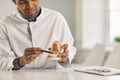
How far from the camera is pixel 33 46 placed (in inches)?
58.1

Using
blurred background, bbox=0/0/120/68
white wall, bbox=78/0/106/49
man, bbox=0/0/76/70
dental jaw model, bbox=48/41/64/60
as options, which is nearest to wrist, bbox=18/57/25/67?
man, bbox=0/0/76/70

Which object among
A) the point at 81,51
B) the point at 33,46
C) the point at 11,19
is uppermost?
the point at 11,19

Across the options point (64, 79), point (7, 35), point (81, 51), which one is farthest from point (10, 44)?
point (81, 51)

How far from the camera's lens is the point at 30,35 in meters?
1.49

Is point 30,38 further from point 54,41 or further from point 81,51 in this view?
point 81,51

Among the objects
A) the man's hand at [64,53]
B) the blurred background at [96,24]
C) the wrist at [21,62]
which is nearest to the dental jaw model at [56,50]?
the man's hand at [64,53]

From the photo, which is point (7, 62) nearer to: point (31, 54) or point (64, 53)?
point (31, 54)

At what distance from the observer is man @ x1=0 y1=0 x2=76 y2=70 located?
1442 mm

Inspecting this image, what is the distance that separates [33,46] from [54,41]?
101 mm

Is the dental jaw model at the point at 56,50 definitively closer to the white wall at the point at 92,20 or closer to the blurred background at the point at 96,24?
the blurred background at the point at 96,24

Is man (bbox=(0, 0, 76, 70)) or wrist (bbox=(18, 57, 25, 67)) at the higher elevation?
man (bbox=(0, 0, 76, 70))

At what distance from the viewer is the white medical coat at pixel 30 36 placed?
4.82 feet

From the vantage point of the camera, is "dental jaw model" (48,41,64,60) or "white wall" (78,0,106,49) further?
"white wall" (78,0,106,49)

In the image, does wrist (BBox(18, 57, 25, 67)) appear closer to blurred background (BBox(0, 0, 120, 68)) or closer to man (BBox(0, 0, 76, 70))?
man (BBox(0, 0, 76, 70))
